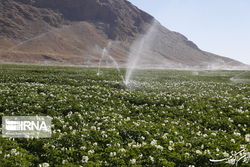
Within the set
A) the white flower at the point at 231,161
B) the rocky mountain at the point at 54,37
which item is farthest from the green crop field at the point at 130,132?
the rocky mountain at the point at 54,37

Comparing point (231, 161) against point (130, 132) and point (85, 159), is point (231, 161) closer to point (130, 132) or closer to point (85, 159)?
point (130, 132)

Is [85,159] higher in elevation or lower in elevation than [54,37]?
lower

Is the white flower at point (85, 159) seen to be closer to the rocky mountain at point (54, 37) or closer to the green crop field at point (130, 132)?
the green crop field at point (130, 132)

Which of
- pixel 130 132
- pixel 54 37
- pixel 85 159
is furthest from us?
pixel 54 37

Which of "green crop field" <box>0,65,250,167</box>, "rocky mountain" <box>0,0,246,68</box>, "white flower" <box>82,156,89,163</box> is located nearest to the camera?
"white flower" <box>82,156,89,163</box>

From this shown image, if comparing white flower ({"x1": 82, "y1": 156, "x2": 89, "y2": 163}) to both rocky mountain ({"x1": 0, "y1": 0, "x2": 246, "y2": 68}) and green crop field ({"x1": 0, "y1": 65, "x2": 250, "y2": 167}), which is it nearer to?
green crop field ({"x1": 0, "y1": 65, "x2": 250, "y2": 167})

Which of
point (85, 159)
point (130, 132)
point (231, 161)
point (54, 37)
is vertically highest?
point (54, 37)

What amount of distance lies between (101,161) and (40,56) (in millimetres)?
128719

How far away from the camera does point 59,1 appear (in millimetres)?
196500

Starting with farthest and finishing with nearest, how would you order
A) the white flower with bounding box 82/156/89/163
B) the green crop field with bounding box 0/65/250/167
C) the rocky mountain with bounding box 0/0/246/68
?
1. the rocky mountain with bounding box 0/0/246/68
2. the green crop field with bounding box 0/65/250/167
3. the white flower with bounding box 82/156/89/163

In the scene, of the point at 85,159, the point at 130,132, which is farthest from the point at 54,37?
the point at 85,159

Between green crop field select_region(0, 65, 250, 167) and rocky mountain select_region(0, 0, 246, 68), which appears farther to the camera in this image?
rocky mountain select_region(0, 0, 246, 68)

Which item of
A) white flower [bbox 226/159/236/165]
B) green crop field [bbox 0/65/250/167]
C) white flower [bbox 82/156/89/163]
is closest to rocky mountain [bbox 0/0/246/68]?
green crop field [bbox 0/65/250/167]

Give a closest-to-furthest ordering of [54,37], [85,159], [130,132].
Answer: [85,159] < [130,132] < [54,37]
